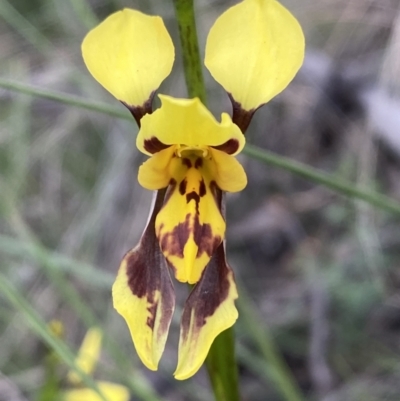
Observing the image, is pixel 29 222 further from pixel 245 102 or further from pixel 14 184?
pixel 245 102

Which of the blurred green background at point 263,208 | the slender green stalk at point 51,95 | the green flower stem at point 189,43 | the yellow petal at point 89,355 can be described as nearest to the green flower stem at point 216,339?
the green flower stem at point 189,43

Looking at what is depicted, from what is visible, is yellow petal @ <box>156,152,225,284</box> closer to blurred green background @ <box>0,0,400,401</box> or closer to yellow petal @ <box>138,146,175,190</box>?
yellow petal @ <box>138,146,175,190</box>

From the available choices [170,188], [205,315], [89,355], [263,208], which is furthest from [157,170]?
[263,208]

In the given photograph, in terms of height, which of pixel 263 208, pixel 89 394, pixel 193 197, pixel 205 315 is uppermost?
pixel 263 208

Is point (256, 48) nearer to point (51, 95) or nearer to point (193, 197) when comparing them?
point (193, 197)

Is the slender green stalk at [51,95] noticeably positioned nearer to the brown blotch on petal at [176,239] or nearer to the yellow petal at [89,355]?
the brown blotch on petal at [176,239]

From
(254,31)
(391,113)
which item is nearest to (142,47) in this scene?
(254,31)
